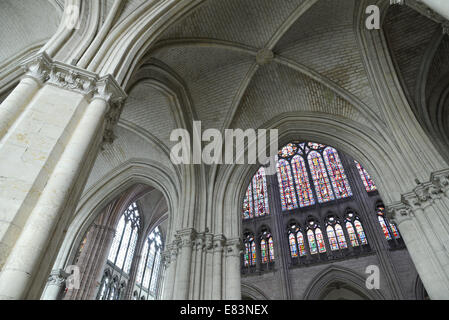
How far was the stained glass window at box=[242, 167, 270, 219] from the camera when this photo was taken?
19.0 meters

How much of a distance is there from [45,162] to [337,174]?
17.1m

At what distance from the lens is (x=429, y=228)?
6.84 m

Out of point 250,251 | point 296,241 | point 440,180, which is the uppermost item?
point 296,241

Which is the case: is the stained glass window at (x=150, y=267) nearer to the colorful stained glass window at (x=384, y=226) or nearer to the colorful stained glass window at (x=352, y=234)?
the colorful stained glass window at (x=352, y=234)

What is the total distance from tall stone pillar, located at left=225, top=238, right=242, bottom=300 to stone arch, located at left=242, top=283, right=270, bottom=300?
801 centimetres

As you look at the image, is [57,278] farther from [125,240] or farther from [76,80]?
[76,80]

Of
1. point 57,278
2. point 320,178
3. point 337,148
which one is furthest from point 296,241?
point 57,278

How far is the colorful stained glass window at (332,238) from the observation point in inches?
630

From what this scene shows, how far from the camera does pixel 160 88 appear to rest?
9938 millimetres

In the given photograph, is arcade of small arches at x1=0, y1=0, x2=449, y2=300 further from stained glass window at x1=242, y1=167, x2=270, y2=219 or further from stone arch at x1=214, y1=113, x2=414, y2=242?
stained glass window at x1=242, y1=167, x2=270, y2=219

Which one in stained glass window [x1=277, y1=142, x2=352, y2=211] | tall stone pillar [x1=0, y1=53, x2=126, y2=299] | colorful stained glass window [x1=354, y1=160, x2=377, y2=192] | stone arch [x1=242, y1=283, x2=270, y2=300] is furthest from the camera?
stained glass window [x1=277, y1=142, x2=352, y2=211]

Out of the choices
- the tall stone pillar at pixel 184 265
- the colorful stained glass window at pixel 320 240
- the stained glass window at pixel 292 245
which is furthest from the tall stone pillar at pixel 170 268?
the colorful stained glass window at pixel 320 240

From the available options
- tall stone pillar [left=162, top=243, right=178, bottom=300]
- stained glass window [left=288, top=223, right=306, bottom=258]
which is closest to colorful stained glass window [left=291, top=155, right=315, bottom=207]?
stained glass window [left=288, top=223, right=306, bottom=258]
